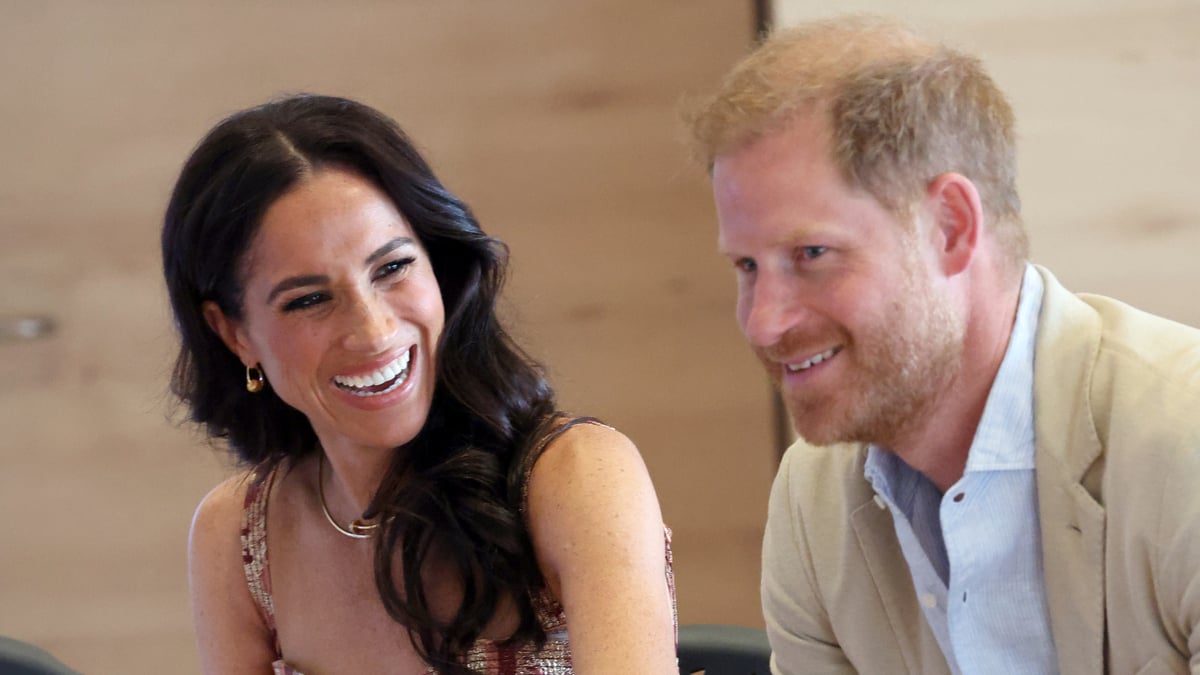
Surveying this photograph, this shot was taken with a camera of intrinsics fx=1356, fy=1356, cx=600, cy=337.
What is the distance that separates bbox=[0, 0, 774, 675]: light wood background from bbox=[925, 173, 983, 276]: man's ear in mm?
1661

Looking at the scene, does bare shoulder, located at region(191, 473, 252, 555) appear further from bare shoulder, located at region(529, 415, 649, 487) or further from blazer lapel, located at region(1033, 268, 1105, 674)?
blazer lapel, located at region(1033, 268, 1105, 674)

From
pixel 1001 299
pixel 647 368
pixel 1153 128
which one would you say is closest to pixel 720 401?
pixel 647 368

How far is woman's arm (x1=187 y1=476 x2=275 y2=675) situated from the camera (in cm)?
187

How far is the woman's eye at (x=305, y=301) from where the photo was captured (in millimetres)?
1637

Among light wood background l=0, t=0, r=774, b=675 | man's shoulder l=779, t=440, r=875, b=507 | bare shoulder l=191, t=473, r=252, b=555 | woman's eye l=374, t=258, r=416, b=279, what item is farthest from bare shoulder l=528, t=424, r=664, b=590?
light wood background l=0, t=0, r=774, b=675

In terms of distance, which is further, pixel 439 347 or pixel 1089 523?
pixel 439 347

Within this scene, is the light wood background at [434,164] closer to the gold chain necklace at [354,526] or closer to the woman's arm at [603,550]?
the gold chain necklace at [354,526]

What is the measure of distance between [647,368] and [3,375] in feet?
4.92

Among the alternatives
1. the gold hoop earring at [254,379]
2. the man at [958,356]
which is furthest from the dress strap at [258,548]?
the man at [958,356]

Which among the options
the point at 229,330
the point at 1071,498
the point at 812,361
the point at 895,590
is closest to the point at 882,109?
the point at 812,361

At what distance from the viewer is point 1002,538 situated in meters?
1.43

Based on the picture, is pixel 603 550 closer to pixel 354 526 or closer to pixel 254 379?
pixel 354 526

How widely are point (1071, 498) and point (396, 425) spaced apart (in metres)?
0.79

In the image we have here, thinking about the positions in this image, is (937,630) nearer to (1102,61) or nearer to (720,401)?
(1102,61)
